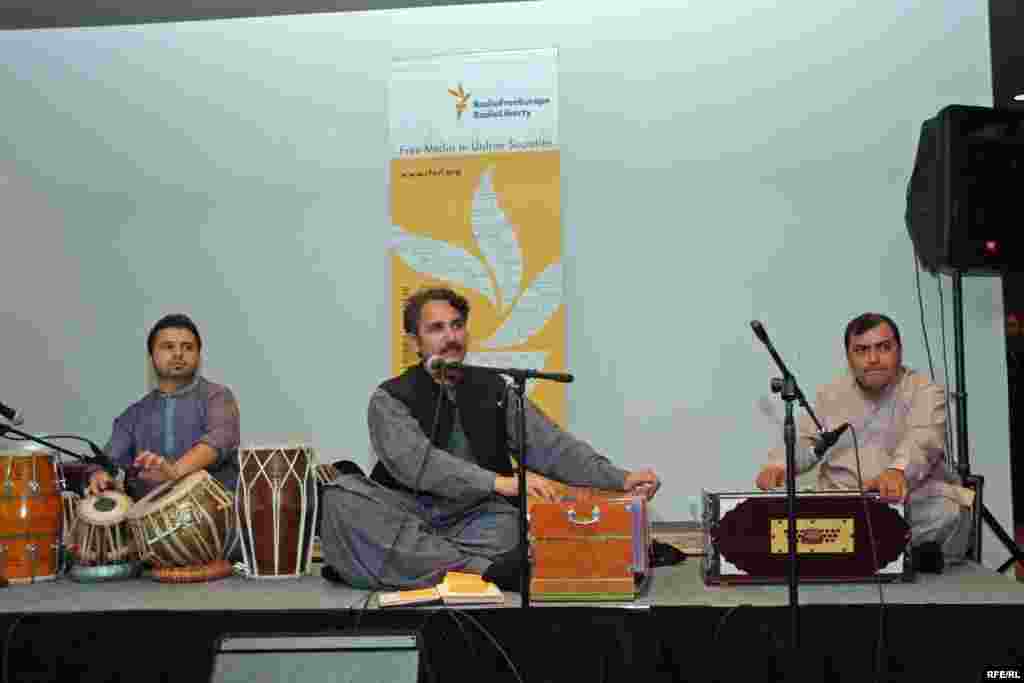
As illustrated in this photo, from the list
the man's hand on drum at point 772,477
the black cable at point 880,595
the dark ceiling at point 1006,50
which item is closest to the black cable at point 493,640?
the black cable at point 880,595

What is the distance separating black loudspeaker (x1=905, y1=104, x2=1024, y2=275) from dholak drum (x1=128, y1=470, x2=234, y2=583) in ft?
9.99

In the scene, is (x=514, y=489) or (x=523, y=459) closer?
(x=523, y=459)

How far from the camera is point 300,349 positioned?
5285 millimetres

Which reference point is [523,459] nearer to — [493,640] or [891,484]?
[493,640]

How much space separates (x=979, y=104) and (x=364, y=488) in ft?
10.5

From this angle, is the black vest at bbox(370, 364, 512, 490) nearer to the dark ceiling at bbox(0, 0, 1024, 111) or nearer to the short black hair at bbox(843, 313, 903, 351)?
the short black hair at bbox(843, 313, 903, 351)

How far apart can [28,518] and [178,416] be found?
730 millimetres

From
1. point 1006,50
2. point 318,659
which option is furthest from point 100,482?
point 1006,50

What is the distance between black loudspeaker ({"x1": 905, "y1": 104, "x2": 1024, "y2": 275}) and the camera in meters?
4.43

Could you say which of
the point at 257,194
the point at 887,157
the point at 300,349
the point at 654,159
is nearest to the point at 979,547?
the point at 887,157

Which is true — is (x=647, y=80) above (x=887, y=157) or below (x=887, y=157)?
above

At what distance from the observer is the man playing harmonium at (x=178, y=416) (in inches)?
Result: 183

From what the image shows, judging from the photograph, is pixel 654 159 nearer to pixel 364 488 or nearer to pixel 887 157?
pixel 887 157

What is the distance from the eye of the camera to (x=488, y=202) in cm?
509
